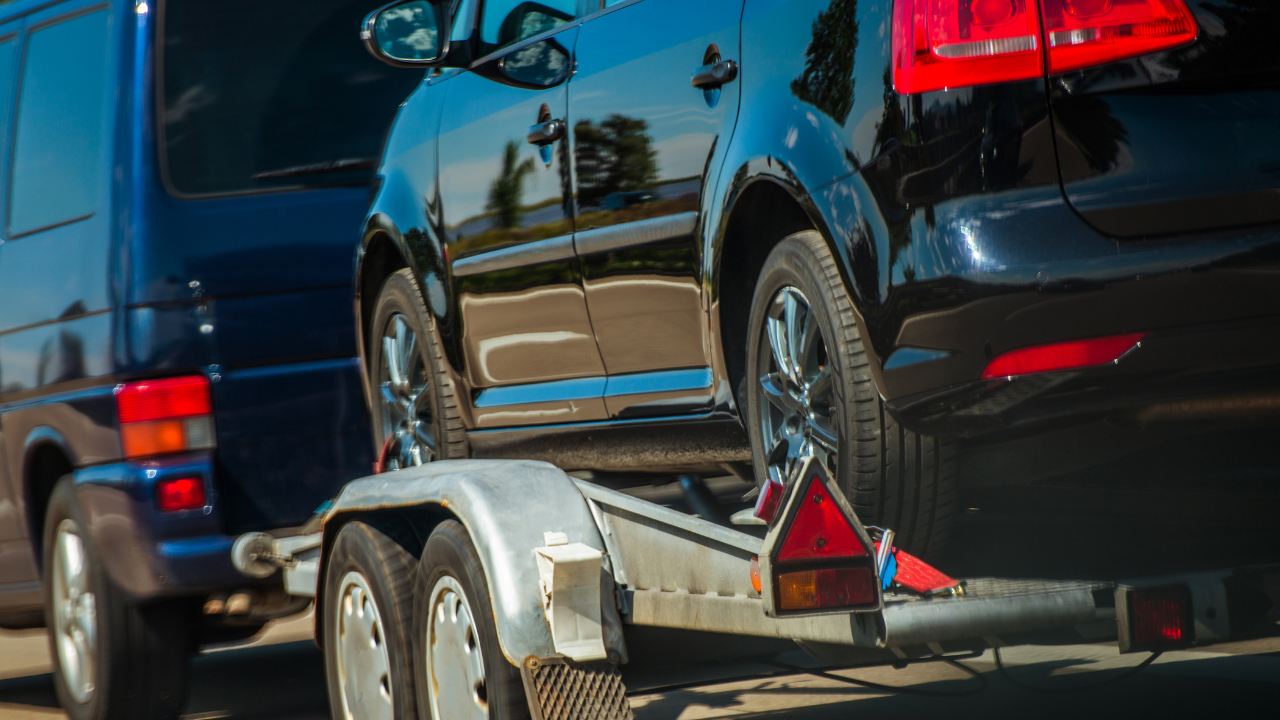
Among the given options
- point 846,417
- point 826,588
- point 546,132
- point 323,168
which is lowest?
point 826,588

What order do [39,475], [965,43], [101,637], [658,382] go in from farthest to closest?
1. [39,475]
2. [101,637]
3. [658,382]
4. [965,43]

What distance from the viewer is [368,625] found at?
3895 mm

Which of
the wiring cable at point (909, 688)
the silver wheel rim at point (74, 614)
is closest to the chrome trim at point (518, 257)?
the wiring cable at point (909, 688)

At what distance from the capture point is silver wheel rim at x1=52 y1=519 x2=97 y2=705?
5.54m

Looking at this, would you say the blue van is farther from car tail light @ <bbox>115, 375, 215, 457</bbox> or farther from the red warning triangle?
the red warning triangle

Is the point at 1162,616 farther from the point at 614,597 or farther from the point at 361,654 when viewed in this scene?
the point at 361,654

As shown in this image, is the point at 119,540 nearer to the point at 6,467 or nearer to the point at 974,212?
the point at 6,467

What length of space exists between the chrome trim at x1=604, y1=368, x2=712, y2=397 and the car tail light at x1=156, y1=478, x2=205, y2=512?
1987 mm

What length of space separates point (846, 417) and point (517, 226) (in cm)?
148

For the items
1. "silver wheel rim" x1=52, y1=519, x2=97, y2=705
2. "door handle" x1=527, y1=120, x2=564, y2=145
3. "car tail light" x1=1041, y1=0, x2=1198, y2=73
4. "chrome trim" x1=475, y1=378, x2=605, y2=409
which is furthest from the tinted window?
"car tail light" x1=1041, y1=0, x2=1198, y2=73

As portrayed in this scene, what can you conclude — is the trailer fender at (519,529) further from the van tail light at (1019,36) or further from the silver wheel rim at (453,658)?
the van tail light at (1019,36)

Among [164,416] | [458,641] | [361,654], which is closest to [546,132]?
[458,641]

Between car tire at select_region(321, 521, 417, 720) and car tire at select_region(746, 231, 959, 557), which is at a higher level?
car tire at select_region(746, 231, 959, 557)

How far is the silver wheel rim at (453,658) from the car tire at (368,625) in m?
0.13
